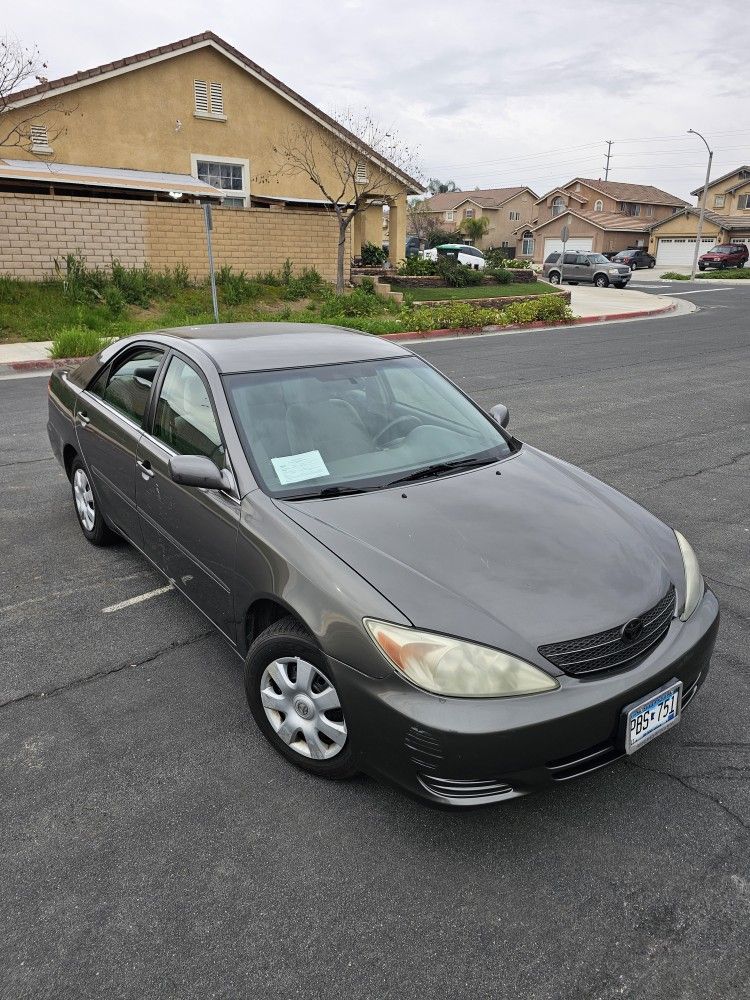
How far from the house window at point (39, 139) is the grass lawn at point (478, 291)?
10.8m

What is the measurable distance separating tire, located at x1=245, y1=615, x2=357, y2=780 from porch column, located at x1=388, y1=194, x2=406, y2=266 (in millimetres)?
26241

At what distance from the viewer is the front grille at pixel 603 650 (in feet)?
8.14

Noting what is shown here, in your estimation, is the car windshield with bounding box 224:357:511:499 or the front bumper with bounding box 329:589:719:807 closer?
the front bumper with bounding box 329:589:719:807

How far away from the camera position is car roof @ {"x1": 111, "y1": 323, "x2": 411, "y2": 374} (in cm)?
378

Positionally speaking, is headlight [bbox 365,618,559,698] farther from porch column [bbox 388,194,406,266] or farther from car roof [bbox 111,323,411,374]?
porch column [bbox 388,194,406,266]

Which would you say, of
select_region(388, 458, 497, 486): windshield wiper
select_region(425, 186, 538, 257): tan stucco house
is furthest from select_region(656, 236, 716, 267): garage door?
select_region(388, 458, 497, 486): windshield wiper

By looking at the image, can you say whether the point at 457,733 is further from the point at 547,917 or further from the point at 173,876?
the point at 173,876

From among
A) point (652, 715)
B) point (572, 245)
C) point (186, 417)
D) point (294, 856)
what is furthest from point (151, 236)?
point (572, 245)

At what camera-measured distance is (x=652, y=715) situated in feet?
8.63

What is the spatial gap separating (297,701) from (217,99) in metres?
25.0

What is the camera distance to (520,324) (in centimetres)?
1977

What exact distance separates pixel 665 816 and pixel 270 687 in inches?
61.3

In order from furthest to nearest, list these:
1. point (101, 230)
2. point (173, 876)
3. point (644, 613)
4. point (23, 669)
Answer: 1. point (101, 230)
2. point (23, 669)
3. point (644, 613)
4. point (173, 876)

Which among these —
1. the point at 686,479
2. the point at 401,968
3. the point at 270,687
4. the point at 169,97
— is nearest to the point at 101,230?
the point at 169,97
